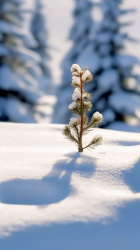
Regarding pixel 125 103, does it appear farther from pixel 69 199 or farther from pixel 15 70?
pixel 69 199

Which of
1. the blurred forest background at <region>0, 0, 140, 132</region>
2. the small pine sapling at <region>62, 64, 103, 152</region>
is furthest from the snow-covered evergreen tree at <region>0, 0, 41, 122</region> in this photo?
the small pine sapling at <region>62, 64, 103, 152</region>

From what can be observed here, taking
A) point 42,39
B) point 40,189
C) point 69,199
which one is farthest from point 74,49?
point 69,199

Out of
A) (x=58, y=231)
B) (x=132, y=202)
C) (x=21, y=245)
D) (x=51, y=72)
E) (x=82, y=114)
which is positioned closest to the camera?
(x=21, y=245)

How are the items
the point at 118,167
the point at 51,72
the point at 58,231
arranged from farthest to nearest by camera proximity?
the point at 51,72 < the point at 118,167 < the point at 58,231

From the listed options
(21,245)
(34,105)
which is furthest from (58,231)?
(34,105)

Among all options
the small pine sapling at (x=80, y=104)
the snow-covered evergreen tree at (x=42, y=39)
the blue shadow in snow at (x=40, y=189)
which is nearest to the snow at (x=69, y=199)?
the blue shadow in snow at (x=40, y=189)

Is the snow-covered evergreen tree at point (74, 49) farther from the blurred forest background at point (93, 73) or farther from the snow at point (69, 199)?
the snow at point (69, 199)

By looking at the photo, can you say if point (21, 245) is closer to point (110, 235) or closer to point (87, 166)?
point (110, 235)
